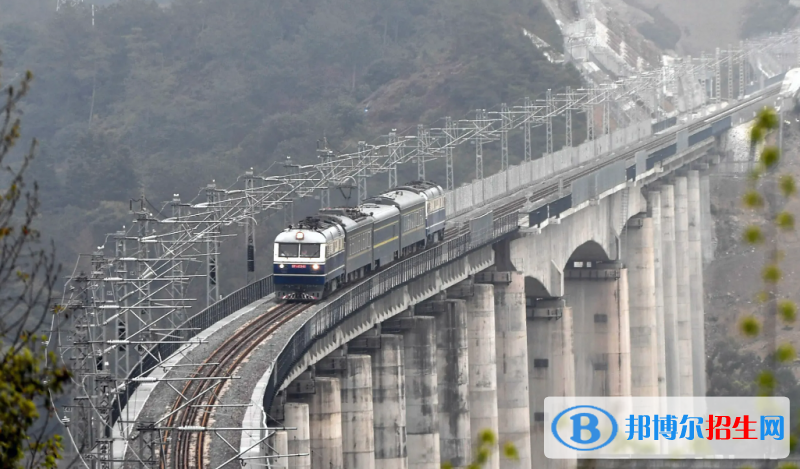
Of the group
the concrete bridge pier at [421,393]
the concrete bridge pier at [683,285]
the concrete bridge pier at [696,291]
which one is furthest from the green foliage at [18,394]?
the concrete bridge pier at [696,291]

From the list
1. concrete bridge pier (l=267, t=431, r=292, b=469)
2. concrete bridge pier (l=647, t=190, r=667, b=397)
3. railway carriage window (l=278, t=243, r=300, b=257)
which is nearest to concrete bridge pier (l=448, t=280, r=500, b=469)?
railway carriage window (l=278, t=243, r=300, b=257)

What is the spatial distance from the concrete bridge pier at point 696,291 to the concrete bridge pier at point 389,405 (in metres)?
54.4

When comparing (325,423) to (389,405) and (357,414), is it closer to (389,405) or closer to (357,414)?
(357,414)

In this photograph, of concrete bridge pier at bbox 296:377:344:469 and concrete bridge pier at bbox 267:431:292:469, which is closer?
concrete bridge pier at bbox 267:431:292:469

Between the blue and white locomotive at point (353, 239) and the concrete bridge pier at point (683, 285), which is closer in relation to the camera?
the blue and white locomotive at point (353, 239)

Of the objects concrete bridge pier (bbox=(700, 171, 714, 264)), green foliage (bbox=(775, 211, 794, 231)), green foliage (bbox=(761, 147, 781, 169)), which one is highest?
concrete bridge pier (bbox=(700, 171, 714, 264))

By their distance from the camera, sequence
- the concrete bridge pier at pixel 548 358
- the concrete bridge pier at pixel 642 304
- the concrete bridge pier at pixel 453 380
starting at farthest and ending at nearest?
the concrete bridge pier at pixel 642 304, the concrete bridge pier at pixel 548 358, the concrete bridge pier at pixel 453 380

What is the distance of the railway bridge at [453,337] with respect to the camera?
1383 inches

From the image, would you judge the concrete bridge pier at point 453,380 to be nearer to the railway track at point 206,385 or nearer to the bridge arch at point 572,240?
the bridge arch at point 572,240

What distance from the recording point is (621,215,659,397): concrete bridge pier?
95875 millimetres

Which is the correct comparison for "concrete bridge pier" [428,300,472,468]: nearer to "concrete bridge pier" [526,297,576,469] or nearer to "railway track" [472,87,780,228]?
→ "railway track" [472,87,780,228]

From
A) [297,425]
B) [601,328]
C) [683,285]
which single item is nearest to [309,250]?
[297,425]

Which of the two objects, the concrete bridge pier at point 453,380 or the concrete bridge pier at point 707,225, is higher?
the concrete bridge pier at point 707,225

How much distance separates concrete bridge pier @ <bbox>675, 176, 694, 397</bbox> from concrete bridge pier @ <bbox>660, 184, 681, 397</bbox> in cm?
64
